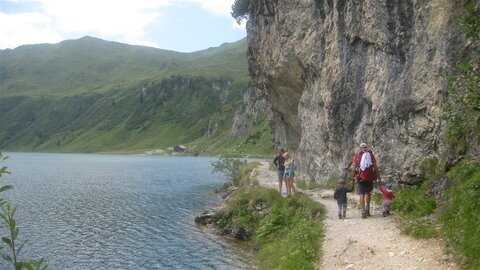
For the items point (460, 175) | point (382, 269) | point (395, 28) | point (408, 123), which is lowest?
point (382, 269)

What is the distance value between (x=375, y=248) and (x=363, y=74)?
2086 cm

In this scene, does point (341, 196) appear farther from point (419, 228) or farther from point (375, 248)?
point (375, 248)

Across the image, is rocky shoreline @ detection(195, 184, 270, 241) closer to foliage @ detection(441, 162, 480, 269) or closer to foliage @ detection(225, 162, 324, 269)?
foliage @ detection(225, 162, 324, 269)

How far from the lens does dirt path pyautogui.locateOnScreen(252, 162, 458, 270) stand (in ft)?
52.3

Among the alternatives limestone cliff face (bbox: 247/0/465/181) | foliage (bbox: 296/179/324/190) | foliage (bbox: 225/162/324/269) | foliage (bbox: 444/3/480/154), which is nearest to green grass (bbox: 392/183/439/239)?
limestone cliff face (bbox: 247/0/465/181)

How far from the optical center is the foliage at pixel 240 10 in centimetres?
7256

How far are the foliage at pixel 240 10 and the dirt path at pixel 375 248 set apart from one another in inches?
2148

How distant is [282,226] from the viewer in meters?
29.6

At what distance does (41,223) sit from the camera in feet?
146

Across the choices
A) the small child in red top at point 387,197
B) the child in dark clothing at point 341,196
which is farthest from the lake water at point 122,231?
the small child in red top at point 387,197

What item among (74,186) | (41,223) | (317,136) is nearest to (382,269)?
(317,136)

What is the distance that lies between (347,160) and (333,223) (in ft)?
50.5

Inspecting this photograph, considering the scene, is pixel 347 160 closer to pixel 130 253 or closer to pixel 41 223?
pixel 130 253

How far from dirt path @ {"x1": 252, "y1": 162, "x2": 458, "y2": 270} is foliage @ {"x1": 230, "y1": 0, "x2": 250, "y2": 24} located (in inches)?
2148
